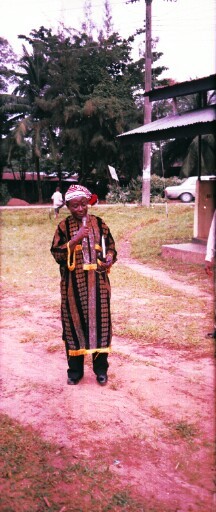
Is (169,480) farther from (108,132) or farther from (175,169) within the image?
(175,169)

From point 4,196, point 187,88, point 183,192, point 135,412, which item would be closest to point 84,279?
point 135,412

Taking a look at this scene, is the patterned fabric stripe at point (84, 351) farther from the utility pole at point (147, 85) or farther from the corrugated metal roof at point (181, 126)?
the utility pole at point (147, 85)

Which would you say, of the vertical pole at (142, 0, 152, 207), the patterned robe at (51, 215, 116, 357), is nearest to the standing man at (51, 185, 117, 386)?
the patterned robe at (51, 215, 116, 357)

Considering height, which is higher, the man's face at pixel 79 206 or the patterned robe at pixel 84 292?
the man's face at pixel 79 206

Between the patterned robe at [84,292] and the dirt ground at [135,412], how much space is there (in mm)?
401

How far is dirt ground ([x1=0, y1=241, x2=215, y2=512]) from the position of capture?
283 centimetres

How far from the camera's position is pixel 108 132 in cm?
2659

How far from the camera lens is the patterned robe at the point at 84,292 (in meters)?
3.86

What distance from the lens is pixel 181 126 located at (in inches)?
340

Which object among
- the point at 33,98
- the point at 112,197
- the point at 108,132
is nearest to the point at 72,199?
the point at 112,197

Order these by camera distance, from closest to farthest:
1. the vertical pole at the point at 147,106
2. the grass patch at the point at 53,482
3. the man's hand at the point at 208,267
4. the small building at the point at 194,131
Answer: the grass patch at the point at 53,482
the man's hand at the point at 208,267
the small building at the point at 194,131
the vertical pole at the point at 147,106

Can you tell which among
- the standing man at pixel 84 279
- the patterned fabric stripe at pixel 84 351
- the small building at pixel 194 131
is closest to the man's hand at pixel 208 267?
the standing man at pixel 84 279

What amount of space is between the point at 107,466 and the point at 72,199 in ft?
6.01

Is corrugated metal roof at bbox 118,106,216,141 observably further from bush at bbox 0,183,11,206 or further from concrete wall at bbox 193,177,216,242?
bush at bbox 0,183,11,206
